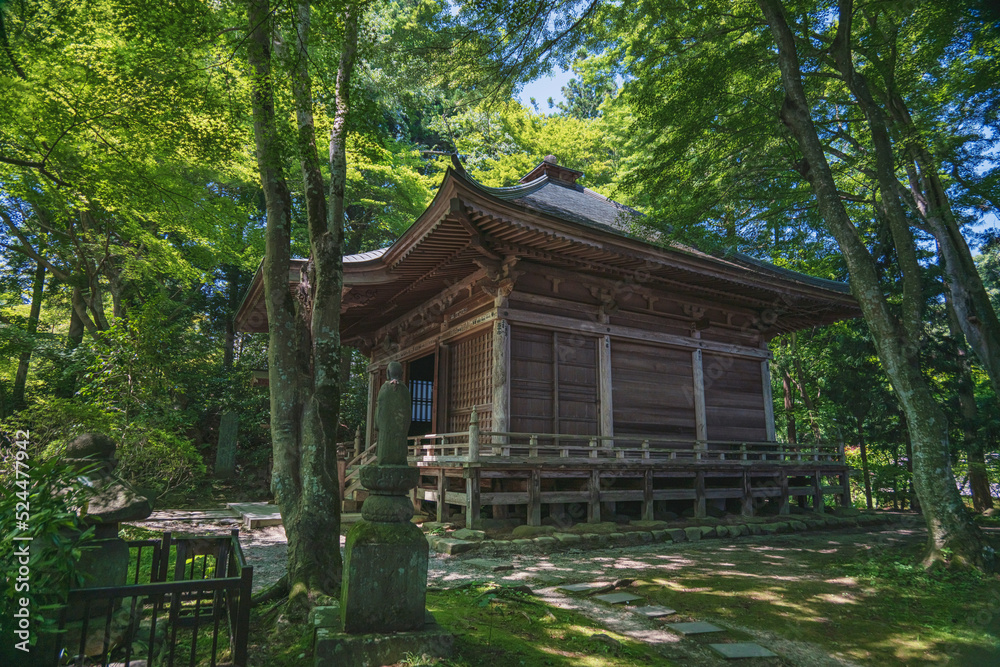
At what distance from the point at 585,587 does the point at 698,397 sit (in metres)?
8.02

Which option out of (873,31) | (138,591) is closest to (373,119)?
(138,591)

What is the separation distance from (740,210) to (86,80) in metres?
12.0

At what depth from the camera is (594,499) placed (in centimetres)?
992

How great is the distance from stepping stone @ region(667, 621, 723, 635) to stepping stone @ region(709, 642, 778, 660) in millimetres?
297

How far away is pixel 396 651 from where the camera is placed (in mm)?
3104

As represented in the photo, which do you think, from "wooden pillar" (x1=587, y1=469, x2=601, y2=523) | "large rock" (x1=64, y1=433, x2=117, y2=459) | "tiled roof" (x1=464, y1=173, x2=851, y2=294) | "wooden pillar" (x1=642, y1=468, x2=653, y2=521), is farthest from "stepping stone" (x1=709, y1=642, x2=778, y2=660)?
"tiled roof" (x1=464, y1=173, x2=851, y2=294)

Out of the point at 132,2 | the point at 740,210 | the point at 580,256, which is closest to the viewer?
the point at 132,2

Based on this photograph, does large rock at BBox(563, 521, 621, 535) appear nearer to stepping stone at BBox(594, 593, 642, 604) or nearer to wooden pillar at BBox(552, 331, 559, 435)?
wooden pillar at BBox(552, 331, 559, 435)

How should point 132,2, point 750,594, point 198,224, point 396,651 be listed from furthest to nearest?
1. point 198,224
2. point 750,594
3. point 132,2
4. point 396,651

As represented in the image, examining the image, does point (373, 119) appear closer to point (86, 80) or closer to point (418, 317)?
point (86, 80)

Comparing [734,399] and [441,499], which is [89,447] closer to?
[441,499]

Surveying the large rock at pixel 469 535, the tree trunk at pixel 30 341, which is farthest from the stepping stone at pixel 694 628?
the tree trunk at pixel 30 341

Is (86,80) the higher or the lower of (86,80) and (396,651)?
the higher

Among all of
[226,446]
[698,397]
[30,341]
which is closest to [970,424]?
[698,397]
